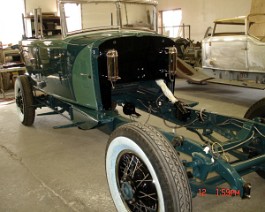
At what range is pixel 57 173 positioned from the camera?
3480mm

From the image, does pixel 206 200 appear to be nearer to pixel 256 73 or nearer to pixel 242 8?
pixel 256 73

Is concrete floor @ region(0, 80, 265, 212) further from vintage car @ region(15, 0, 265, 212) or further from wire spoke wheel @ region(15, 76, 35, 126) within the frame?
vintage car @ region(15, 0, 265, 212)

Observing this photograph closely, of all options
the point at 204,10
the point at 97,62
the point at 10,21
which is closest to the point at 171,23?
the point at 204,10

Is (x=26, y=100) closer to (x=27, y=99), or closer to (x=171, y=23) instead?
(x=27, y=99)

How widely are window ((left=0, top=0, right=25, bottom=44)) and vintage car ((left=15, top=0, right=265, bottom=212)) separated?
7659 mm

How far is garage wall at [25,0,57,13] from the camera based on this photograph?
12.8m

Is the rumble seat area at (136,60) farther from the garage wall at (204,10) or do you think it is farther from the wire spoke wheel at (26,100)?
the garage wall at (204,10)

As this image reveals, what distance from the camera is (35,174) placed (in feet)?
11.4

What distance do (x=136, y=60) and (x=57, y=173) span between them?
1.62 m

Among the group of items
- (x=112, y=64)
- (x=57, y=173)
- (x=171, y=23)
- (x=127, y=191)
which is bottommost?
(x=57, y=173)

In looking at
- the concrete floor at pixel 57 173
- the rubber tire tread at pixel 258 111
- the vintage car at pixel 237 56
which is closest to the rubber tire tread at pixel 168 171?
the concrete floor at pixel 57 173

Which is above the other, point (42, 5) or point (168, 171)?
point (42, 5)

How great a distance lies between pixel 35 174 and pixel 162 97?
1817 millimetres

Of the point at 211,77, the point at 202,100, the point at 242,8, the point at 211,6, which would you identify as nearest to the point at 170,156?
the point at 202,100
